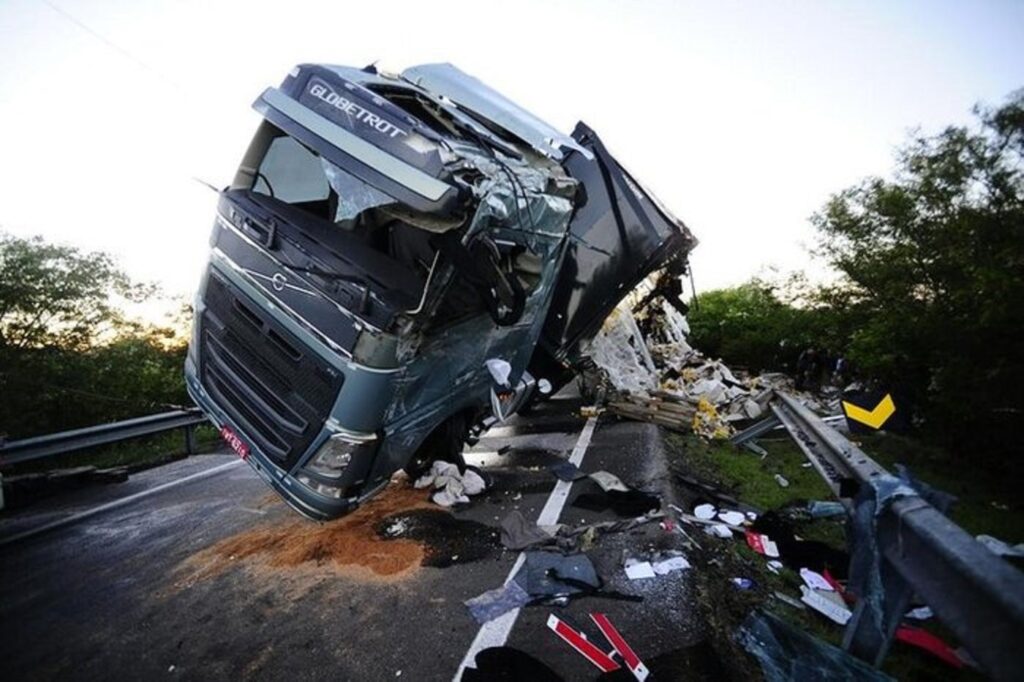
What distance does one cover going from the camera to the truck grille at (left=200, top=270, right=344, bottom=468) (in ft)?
9.93

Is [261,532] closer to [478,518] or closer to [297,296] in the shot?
[478,518]

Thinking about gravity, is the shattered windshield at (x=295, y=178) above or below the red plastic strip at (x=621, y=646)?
above

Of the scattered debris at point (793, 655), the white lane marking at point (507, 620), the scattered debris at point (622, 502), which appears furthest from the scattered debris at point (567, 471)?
the scattered debris at point (793, 655)

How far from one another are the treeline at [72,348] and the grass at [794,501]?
784 centimetres

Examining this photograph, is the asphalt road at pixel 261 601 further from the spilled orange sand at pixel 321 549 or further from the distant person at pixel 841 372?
the distant person at pixel 841 372

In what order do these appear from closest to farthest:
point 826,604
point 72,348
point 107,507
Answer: point 826,604
point 107,507
point 72,348

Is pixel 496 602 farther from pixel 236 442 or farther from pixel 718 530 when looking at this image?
pixel 236 442

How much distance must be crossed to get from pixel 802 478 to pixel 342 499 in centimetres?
484

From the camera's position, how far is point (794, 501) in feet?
14.3

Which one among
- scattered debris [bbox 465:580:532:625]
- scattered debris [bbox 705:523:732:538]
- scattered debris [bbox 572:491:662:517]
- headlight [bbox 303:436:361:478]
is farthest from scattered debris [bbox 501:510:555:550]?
headlight [bbox 303:436:361:478]

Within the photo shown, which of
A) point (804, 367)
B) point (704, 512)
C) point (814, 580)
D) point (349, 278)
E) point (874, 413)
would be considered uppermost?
point (874, 413)

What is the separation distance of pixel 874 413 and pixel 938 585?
3.93ft

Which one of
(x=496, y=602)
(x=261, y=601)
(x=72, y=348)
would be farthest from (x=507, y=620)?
(x=72, y=348)

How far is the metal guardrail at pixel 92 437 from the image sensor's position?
14.3ft
